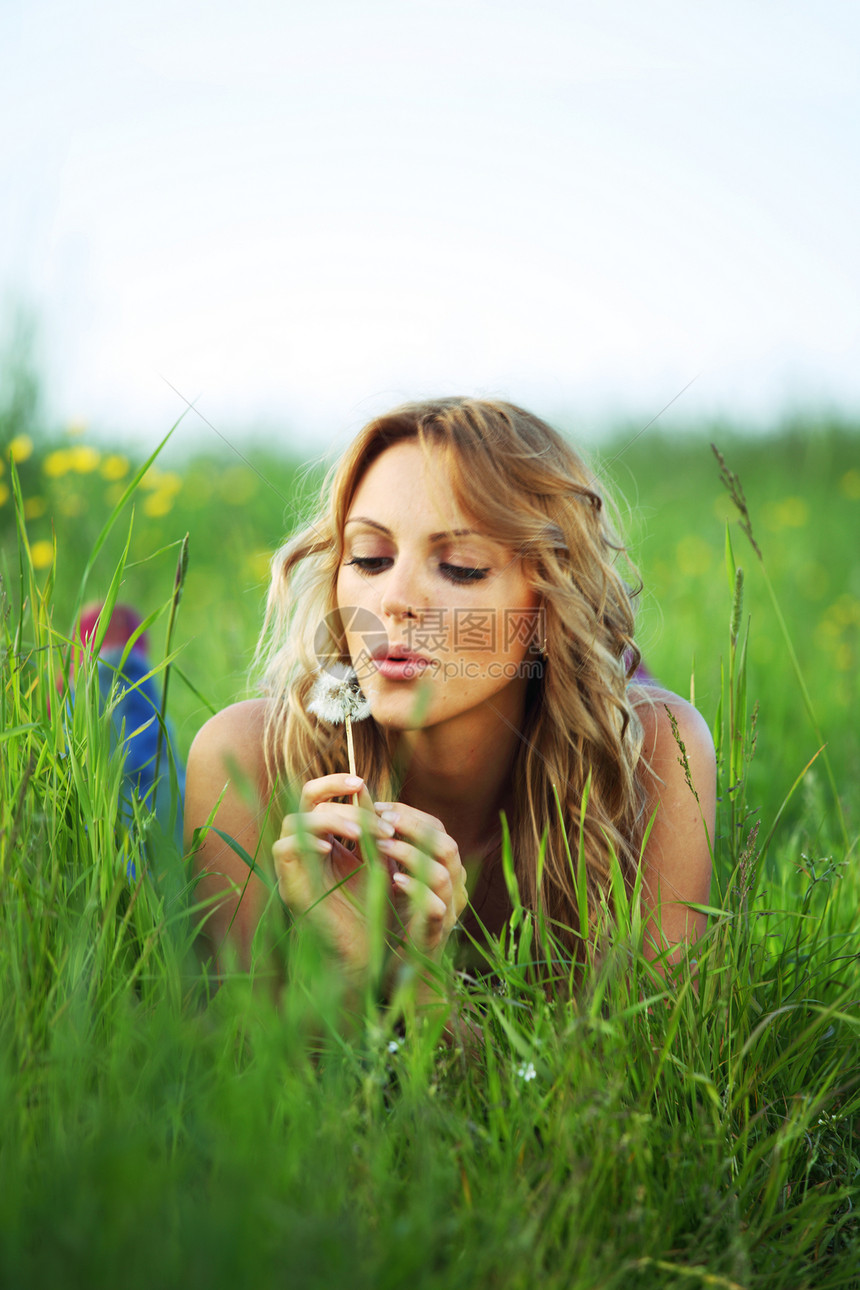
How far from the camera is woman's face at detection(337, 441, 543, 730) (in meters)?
1.91

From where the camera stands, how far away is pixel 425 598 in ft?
6.26

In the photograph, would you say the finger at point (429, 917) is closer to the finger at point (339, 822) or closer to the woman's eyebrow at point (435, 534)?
the finger at point (339, 822)

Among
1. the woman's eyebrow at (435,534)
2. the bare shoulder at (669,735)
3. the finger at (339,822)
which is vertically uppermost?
the woman's eyebrow at (435,534)

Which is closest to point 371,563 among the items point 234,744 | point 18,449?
point 234,744

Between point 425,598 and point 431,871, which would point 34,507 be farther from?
point 431,871

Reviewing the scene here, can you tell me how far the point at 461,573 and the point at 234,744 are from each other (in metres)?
0.72

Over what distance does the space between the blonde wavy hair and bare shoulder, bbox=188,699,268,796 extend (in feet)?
0.13

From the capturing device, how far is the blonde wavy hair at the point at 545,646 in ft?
6.89

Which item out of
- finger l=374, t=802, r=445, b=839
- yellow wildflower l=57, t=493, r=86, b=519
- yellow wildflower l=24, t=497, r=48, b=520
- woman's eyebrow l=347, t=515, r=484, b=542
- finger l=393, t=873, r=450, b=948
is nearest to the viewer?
finger l=393, t=873, r=450, b=948

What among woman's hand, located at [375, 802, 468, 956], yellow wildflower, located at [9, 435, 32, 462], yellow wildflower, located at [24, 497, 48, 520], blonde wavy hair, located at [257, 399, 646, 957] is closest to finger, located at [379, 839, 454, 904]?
woman's hand, located at [375, 802, 468, 956]

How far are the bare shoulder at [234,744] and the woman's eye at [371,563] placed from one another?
51cm

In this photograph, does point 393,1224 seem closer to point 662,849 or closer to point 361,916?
point 361,916

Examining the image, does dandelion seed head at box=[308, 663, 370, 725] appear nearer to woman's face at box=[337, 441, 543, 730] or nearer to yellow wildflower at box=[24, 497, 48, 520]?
woman's face at box=[337, 441, 543, 730]

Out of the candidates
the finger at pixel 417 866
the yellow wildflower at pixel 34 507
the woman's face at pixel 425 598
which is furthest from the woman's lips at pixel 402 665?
the yellow wildflower at pixel 34 507
